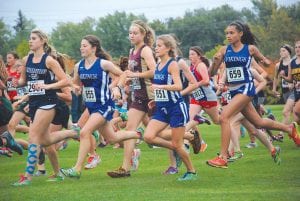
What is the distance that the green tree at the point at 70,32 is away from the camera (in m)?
122

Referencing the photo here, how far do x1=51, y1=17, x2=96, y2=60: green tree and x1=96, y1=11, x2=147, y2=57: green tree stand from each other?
7617 mm

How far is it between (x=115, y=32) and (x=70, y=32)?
1075 inches

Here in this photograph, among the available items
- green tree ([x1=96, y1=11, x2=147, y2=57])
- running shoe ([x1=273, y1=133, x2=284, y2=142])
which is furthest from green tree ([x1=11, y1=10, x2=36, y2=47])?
running shoe ([x1=273, y1=133, x2=284, y2=142])

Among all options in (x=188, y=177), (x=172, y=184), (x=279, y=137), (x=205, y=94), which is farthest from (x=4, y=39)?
(x=172, y=184)

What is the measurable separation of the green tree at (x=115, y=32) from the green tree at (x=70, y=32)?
25.0 feet

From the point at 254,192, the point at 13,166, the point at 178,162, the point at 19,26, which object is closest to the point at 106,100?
the point at 178,162

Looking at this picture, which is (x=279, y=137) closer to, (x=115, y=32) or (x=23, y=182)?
(x=23, y=182)

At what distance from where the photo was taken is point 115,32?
354 ft

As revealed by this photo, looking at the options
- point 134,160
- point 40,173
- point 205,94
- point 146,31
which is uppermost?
point 146,31

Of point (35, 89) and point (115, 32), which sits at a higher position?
point (35, 89)

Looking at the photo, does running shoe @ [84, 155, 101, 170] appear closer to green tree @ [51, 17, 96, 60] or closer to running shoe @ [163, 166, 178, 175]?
running shoe @ [163, 166, 178, 175]

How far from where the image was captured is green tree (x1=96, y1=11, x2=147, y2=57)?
101 m

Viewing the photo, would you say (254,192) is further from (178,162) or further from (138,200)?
(178,162)

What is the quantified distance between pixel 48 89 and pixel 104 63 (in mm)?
896
